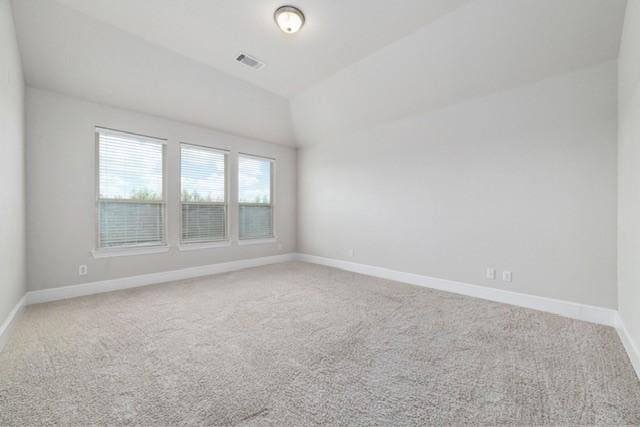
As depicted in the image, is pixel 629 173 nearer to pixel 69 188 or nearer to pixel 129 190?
pixel 129 190

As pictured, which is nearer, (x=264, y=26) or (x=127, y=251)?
(x=264, y=26)

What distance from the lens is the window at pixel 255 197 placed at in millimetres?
5195

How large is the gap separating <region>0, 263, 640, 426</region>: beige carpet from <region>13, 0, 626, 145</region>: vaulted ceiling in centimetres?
273

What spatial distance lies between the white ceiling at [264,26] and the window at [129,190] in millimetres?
1536

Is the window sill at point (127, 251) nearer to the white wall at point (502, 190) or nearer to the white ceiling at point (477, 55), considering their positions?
the white wall at point (502, 190)

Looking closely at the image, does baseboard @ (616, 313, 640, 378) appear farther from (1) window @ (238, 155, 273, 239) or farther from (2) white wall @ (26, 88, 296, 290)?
(2) white wall @ (26, 88, 296, 290)

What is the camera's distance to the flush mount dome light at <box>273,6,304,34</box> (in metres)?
2.60

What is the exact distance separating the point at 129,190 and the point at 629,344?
573 cm

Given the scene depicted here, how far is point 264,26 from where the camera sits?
2850mm

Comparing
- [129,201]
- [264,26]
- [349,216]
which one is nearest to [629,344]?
[349,216]

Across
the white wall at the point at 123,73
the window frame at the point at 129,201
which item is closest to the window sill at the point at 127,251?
the window frame at the point at 129,201

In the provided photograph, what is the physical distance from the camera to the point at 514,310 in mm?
2965

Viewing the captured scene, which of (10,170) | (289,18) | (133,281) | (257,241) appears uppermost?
(289,18)

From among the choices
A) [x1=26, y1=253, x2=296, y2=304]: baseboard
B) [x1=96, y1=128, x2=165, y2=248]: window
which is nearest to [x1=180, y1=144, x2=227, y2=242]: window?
[x1=96, y1=128, x2=165, y2=248]: window
